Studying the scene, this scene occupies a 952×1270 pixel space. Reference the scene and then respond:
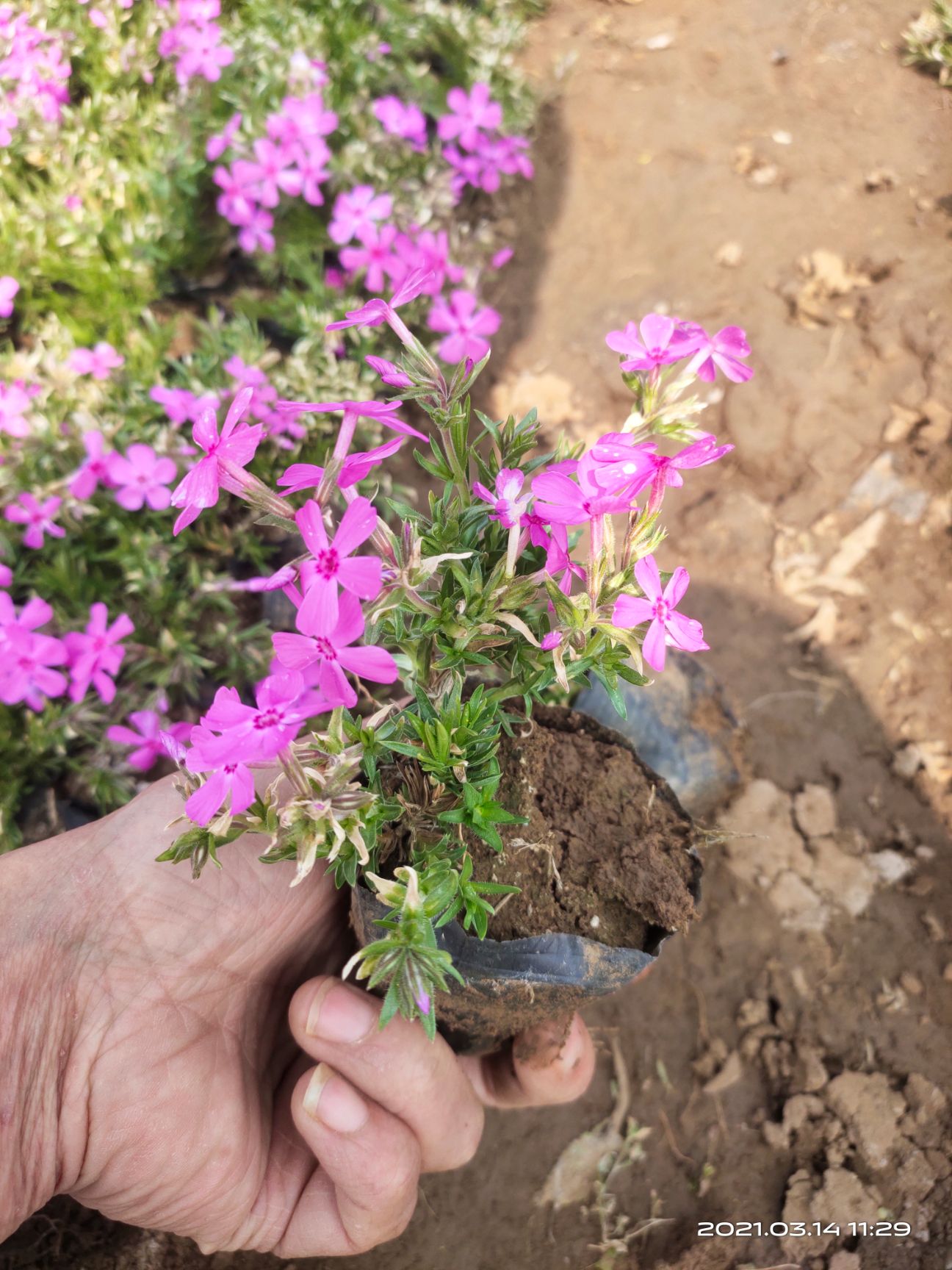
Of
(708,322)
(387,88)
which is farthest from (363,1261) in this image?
(387,88)

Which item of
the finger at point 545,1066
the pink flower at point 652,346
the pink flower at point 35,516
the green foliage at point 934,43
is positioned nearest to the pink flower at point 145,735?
the pink flower at point 35,516

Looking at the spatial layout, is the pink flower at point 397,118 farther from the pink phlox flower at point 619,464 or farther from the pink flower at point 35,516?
the pink phlox flower at point 619,464

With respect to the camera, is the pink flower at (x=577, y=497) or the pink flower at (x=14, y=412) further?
the pink flower at (x=14, y=412)

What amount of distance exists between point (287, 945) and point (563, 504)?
4.26ft

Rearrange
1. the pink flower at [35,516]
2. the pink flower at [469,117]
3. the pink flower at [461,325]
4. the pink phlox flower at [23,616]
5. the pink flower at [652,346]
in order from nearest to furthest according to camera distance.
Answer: the pink flower at [652,346] → the pink phlox flower at [23,616] → the pink flower at [35,516] → the pink flower at [461,325] → the pink flower at [469,117]

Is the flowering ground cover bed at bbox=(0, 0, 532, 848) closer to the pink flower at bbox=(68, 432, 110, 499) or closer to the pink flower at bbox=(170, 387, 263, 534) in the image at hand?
the pink flower at bbox=(68, 432, 110, 499)

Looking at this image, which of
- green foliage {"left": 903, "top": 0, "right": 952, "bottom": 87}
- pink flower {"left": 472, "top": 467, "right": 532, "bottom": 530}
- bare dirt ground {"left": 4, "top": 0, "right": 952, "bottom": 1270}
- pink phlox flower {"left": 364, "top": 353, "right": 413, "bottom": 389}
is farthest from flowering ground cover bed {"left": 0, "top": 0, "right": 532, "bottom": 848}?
green foliage {"left": 903, "top": 0, "right": 952, "bottom": 87}

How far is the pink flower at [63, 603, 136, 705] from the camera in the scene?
2.50 m

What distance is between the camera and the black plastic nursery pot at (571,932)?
1563 mm

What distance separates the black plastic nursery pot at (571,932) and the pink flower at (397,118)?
9.18 feet

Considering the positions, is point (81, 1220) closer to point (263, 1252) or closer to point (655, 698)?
point (263, 1252)

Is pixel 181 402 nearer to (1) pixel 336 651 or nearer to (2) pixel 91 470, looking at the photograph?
(2) pixel 91 470

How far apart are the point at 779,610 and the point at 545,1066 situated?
73.3 inches

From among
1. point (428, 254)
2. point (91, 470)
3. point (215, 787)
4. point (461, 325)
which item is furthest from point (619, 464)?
point (428, 254)
